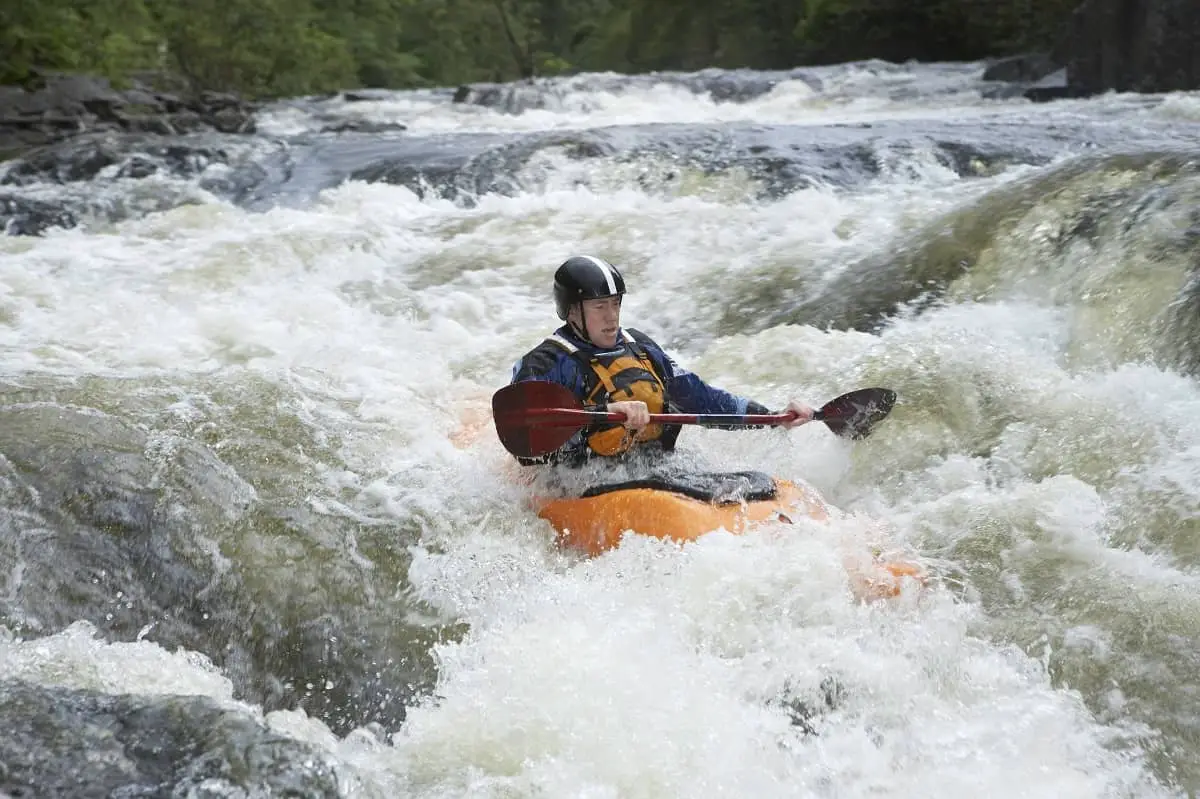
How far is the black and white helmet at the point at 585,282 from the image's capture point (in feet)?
13.0

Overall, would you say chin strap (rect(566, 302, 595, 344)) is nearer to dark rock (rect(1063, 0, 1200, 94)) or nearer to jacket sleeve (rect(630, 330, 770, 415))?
jacket sleeve (rect(630, 330, 770, 415))

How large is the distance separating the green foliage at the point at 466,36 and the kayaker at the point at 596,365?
11.0 meters

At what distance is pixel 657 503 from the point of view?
3576 millimetres

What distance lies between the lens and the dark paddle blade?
437 cm

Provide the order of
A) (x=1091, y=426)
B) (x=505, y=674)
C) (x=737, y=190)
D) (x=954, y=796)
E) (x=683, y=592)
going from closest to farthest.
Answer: (x=954, y=796), (x=505, y=674), (x=683, y=592), (x=1091, y=426), (x=737, y=190)

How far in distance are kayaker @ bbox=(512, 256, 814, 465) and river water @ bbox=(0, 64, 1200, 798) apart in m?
A: 0.31

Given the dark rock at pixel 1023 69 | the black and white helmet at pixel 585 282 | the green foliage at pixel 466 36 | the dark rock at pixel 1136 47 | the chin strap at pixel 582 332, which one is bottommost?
the green foliage at pixel 466 36

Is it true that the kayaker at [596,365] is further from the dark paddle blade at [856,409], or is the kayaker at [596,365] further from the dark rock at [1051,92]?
the dark rock at [1051,92]

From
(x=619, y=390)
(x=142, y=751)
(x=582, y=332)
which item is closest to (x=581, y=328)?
(x=582, y=332)

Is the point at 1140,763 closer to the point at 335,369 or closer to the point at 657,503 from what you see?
the point at 657,503

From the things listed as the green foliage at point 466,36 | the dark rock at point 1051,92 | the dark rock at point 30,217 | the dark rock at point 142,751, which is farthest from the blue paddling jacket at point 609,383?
the green foliage at point 466,36

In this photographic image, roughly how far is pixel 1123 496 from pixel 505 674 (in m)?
2.15

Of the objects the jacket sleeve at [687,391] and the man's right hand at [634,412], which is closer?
Result: the man's right hand at [634,412]

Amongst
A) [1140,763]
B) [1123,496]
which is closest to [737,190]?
[1123,496]
